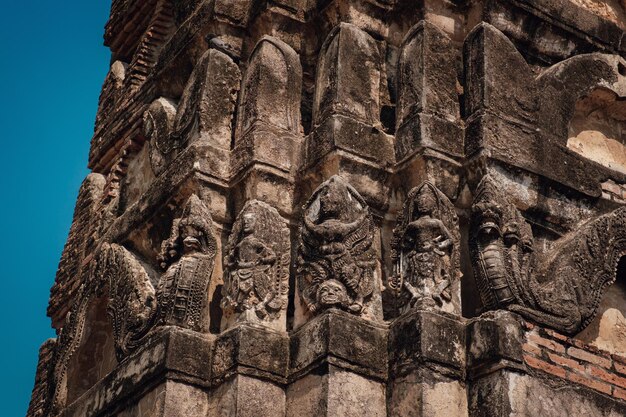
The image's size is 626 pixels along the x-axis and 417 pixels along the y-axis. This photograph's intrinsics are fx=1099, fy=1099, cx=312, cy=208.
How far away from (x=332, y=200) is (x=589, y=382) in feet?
6.49

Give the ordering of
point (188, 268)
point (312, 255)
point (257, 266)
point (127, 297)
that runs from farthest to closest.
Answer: point (127, 297) < point (188, 268) < point (257, 266) < point (312, 255)

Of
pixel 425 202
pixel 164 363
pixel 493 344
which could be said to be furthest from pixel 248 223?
pixel 493 344

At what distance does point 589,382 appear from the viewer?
6.90 m

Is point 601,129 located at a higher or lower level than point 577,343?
→ higher

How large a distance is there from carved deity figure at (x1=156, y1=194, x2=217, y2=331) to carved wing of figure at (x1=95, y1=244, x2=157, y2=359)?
9.8 inches

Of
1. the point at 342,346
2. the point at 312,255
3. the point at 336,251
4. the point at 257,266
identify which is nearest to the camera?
the point at 342,346

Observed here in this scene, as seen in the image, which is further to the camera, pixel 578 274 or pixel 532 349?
pixel 578 274

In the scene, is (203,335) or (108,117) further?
(108,117)

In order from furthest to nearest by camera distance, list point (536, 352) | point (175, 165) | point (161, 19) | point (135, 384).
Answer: point (161, 19), point (175, 165), point (135, 384), point (536, 352)

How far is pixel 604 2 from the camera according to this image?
9.38 m

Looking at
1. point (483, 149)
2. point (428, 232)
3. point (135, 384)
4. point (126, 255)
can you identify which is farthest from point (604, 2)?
point (135, 384)

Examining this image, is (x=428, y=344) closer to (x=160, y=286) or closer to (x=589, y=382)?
(x=589, y=382)

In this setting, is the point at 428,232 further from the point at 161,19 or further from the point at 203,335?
the point at 161,19

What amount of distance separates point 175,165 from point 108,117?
11.1 ft
